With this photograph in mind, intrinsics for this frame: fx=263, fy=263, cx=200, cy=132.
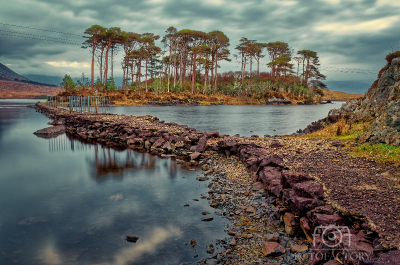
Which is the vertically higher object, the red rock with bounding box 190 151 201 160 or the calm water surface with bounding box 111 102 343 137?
the calm water surface with bounding box 111 102 343 137

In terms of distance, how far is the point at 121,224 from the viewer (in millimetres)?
5445

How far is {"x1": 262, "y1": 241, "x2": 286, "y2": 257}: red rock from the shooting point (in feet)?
13.2

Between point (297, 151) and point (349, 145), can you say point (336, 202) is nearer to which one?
point (297, 151)

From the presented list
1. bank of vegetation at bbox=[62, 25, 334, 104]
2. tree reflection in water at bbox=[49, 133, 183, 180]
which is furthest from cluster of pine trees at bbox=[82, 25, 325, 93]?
tree reflection in water at bbox=[49, 133, 183, 180]

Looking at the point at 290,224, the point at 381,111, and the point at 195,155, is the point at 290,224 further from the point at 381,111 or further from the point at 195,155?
the point at 381,111

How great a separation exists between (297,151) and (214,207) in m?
4.06

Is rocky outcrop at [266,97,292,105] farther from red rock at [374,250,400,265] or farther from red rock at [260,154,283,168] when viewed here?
red rock at [374,250,400,265]

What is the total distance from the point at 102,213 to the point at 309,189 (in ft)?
14.7

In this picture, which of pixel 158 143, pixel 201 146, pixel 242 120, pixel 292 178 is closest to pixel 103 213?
pixel 292 178

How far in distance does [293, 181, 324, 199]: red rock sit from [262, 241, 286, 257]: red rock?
3.91ft

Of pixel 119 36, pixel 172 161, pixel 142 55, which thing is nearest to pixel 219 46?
pixel 142 55

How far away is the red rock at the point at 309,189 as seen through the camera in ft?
15.6

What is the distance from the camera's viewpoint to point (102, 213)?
6008mm

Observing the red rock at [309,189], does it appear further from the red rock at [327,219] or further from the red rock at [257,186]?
the red rock at [257,186]
